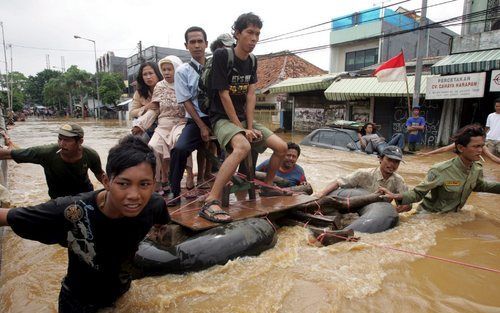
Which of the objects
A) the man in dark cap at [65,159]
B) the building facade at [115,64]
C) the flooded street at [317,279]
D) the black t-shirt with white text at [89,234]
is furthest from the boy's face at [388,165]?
the building facade at [115,64]

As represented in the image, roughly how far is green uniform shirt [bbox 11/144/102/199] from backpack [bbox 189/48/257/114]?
1.42 metres

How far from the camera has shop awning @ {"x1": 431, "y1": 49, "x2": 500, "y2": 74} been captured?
11.2 m

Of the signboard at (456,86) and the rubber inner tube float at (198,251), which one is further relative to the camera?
the signboard at (456,86)

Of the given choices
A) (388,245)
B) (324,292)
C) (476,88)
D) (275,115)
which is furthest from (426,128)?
(324,292)

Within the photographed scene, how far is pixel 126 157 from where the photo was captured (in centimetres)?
186

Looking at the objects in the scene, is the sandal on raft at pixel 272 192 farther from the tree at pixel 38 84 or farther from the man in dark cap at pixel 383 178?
the tree at pixel 38 84

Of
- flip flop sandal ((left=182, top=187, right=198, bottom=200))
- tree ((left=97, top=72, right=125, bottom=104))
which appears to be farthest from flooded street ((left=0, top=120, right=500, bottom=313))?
tree ((left=97, top=72, right=125, bottom=104))

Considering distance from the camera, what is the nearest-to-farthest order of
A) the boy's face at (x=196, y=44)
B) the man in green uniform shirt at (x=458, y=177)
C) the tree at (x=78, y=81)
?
1. the boy's face at (x=196, y=44)
2. the man in green uniform shirt at (x=458, y=177)
3. the tree at (x=78, y=81)

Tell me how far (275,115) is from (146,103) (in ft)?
66.5

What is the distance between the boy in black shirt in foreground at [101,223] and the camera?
1.82 meters

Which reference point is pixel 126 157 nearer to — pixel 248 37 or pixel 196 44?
pixel 248 37

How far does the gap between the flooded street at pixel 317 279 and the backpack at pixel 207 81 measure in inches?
68.5

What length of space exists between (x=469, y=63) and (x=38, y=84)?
6863 centimetres

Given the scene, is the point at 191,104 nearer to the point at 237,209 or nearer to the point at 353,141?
the point at 237,209
